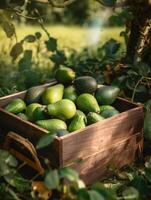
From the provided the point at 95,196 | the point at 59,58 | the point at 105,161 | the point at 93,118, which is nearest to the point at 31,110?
the point at 93,118

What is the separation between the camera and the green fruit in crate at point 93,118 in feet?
6.31

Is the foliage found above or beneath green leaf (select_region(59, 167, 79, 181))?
beneath

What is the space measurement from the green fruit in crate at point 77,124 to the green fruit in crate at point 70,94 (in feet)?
0.61

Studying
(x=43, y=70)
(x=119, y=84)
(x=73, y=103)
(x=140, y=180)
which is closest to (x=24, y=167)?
(x=73, y=103)

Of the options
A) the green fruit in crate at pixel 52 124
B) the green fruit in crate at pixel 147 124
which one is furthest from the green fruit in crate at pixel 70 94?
the green fruit in crate at pixel 147 124

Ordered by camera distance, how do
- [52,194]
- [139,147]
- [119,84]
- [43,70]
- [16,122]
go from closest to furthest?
[52,194], [16,122], [139,147], [119,84], [43,70]

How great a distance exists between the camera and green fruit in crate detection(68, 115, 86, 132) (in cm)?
189

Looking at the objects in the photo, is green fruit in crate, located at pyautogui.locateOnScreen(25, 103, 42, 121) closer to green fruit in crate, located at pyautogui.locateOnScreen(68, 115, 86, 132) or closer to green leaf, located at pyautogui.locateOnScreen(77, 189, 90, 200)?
green fruit in crate, located at pyautogui.locateOnScreen(68, 115, 86, 132)

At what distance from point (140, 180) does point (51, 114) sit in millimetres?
443

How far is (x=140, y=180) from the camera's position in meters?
1.84

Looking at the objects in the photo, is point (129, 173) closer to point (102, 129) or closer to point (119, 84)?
point (102, 129)

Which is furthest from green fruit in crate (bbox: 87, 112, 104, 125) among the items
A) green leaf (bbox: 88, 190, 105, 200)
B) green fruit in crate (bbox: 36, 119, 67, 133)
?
green leaf (bbox: 88, 190, 105, 200)

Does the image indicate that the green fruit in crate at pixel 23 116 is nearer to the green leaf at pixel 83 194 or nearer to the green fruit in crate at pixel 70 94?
the green fruit in crate at pixel 70 94

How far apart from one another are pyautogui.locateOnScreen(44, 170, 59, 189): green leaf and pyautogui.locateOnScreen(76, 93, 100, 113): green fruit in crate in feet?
1.81
